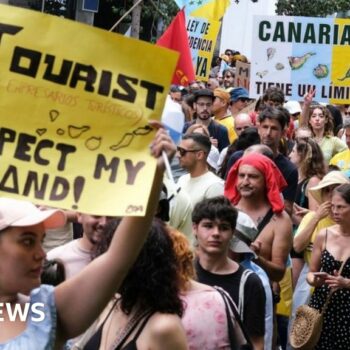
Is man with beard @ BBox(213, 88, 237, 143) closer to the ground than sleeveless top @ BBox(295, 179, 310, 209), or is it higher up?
higher up

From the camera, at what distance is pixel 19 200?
3.83 m

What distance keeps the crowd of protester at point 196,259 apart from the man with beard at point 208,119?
1.12 metres

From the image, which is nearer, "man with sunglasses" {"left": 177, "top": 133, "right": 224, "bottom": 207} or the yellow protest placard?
the yellow protest placard

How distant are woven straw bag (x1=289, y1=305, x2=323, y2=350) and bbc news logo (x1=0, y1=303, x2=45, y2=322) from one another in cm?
393

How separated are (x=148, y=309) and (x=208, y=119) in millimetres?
8409

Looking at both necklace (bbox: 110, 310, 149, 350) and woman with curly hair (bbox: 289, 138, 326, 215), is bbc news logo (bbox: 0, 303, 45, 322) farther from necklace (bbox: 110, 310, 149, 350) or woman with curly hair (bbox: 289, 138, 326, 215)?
woman with curly hair (bbox: 289, 138, 326, 215)

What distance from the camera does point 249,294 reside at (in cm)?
607

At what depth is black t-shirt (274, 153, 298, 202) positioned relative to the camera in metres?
9.52

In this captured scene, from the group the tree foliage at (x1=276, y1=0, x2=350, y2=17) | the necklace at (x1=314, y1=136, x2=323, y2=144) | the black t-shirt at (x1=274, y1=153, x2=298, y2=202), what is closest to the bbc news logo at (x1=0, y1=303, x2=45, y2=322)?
the black t-shirt at (x1=274, y1=153, x2=298, y2=202)

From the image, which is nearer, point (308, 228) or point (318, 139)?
point (308, 228)

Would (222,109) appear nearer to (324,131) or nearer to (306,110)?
(306,110)

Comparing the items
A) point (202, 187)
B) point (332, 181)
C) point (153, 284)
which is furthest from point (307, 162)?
point (153, 284)

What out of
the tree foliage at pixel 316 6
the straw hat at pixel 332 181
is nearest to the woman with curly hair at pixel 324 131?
the straw hat at pixel 332 181

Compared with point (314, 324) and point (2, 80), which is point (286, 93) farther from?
point (2, 80)
